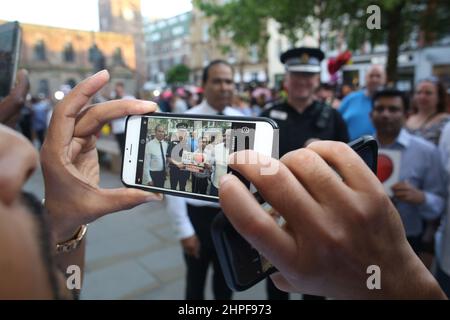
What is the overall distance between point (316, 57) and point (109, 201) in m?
2.07

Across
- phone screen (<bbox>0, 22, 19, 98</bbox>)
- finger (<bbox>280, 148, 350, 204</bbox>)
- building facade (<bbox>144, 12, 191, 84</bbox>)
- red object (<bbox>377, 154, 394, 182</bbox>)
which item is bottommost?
red object (<bbox>377, 154, 394, 182</bbox>)

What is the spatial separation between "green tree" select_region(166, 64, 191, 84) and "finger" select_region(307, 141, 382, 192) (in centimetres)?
3192

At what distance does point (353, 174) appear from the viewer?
50 cm

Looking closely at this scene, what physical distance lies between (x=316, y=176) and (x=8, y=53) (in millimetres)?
977

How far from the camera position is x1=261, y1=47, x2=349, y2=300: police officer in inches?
84.8

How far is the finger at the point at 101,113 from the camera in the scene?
0.84m

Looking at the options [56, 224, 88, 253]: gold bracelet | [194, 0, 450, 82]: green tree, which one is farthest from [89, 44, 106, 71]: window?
[194, 0, 450, 82]: green tree

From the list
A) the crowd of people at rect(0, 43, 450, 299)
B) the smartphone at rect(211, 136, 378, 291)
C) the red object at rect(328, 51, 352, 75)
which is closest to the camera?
the crowd of people at rect(0, 43, 450, 299)

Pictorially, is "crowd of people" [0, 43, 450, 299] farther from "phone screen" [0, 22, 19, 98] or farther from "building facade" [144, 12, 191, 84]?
"building facade" [144, 12, 191, 84]

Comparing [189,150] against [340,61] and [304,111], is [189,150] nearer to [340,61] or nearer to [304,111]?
[304,111]

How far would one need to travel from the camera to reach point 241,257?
688mm
